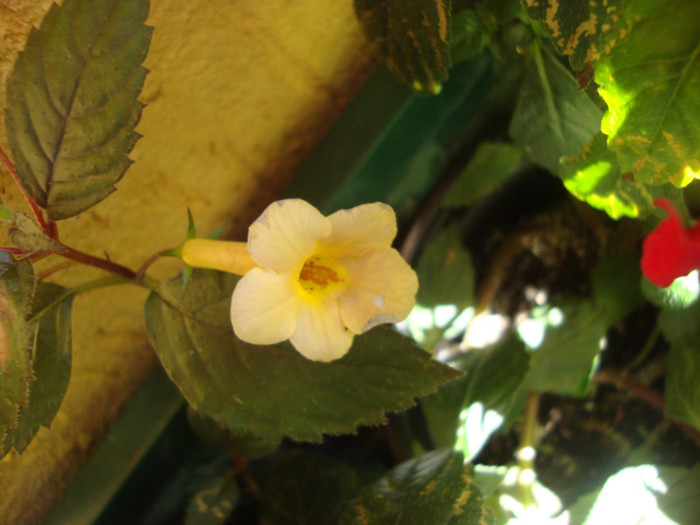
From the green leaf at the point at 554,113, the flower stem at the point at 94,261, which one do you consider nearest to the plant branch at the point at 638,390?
the green leaf at the point at 554,113

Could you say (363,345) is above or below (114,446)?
above

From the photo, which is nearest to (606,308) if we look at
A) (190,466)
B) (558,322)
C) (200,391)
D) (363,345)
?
(558,322)

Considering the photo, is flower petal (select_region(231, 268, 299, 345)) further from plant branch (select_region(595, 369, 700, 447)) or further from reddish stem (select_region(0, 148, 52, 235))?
plant branch (select_region(595, 369, 700, 447))

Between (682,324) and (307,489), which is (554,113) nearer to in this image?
(682,324)

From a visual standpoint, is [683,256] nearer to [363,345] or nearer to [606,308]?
[363,345]

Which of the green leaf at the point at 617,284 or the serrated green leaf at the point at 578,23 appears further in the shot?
the green leaf at the point at 617,284

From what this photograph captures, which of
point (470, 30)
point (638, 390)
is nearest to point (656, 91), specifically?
point (470, 30)

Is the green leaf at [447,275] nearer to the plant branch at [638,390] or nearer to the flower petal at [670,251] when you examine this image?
the plant branch at [638,390]
